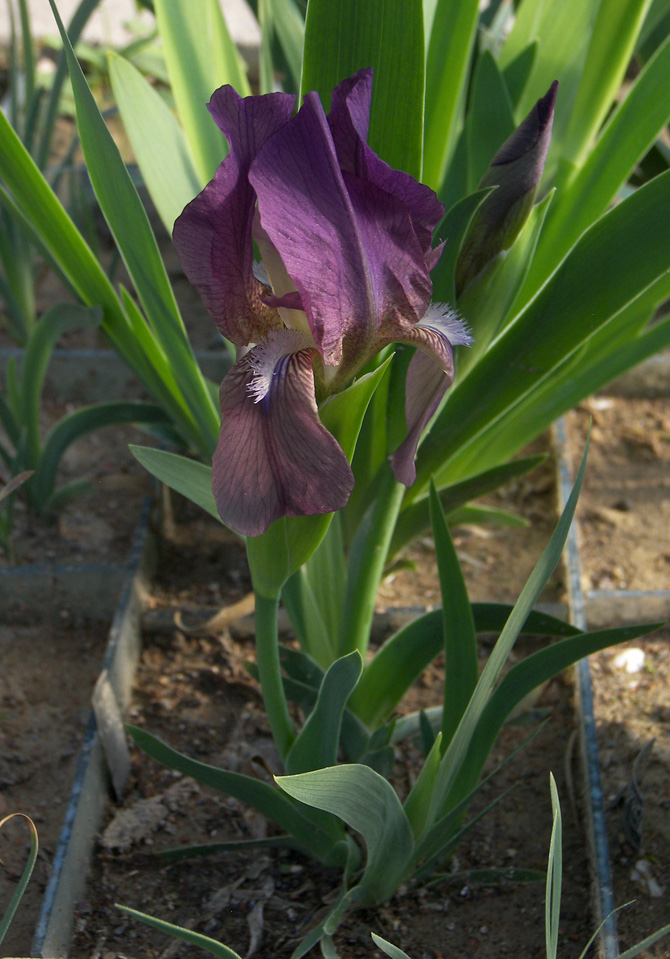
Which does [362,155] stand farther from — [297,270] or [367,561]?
[367,561]

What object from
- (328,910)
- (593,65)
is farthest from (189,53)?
(328,910)

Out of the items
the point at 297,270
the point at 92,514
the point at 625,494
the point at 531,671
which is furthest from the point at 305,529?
the point at 625,494

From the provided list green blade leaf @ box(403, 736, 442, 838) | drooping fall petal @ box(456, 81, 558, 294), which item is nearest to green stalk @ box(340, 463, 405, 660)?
green blade leaf @ box(403, 736, 442, 838)

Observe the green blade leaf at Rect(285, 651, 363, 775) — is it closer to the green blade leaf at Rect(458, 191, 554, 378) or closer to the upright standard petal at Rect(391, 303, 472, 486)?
the upright standard petal at Rect(391, 303, 472, 486)

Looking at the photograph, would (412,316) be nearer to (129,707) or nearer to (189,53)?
(189,53)

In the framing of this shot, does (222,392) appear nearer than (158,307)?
Yes

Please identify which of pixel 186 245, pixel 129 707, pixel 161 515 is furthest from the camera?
pixel 161 515

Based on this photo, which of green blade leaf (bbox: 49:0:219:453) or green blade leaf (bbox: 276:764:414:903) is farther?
green blade leaf (bbox: 49:0:219:453)
